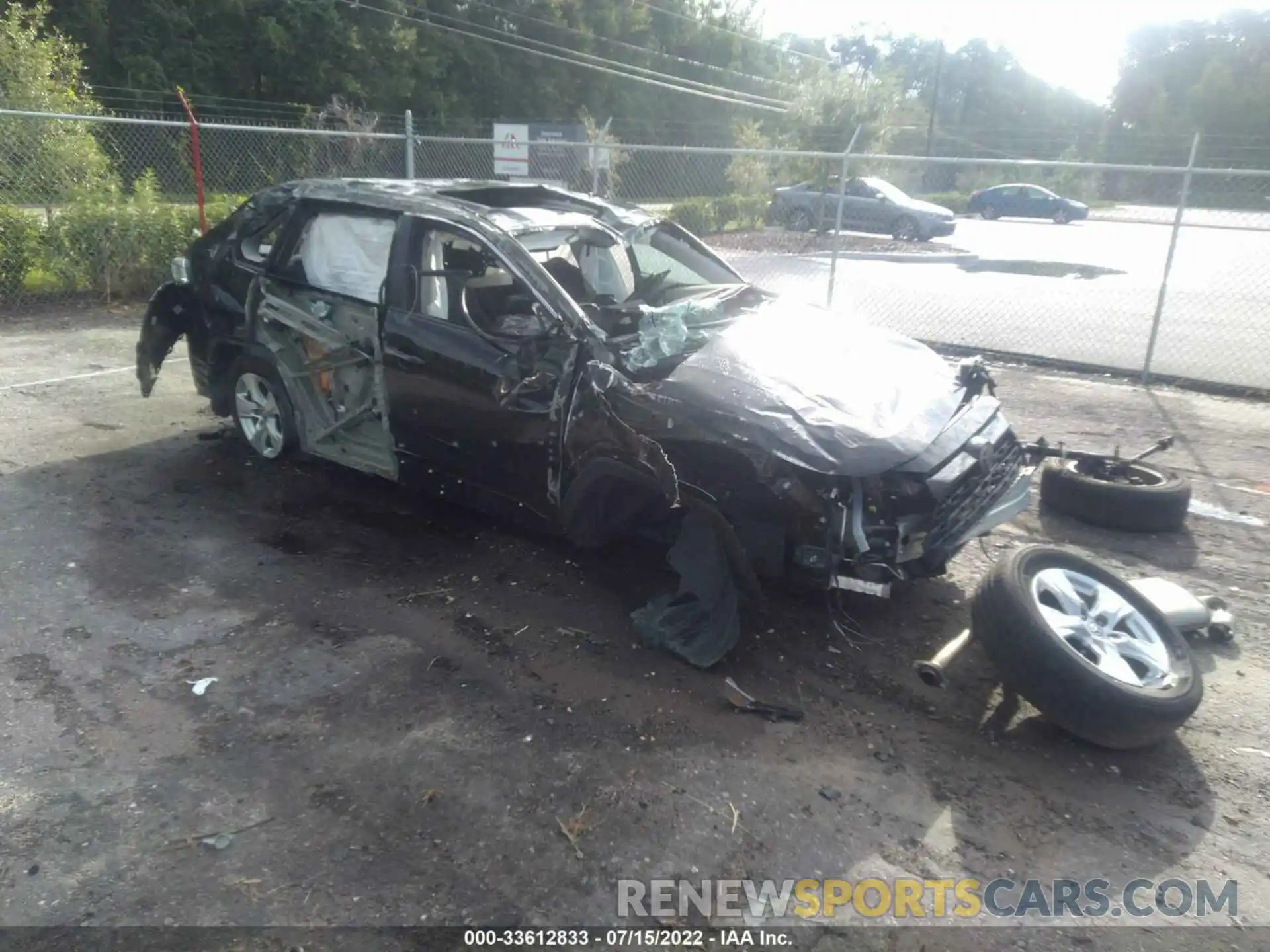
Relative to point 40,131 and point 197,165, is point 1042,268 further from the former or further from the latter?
point 40,131

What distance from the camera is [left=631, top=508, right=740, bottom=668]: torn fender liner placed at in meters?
3.94

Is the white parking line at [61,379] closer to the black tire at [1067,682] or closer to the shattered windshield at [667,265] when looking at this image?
the shattered windshield at [667,265]

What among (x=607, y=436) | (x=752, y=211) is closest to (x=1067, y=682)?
(x=607, y=436)

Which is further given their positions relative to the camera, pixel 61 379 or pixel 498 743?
pixel 61 379

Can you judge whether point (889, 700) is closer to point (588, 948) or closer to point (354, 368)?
point (588, 948)

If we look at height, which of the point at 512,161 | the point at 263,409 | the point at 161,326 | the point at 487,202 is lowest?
the point at 263,409

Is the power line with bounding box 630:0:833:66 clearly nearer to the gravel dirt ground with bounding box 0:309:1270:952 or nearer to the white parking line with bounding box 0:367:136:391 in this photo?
the white parking line with bounding box 0:367:136:391

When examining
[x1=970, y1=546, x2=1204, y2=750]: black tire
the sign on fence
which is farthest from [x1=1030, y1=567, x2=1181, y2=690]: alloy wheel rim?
the sign on fence

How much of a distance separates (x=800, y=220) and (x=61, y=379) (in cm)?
1676

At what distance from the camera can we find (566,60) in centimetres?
4081

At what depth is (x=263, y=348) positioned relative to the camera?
225 inches

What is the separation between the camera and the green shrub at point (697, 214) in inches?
769

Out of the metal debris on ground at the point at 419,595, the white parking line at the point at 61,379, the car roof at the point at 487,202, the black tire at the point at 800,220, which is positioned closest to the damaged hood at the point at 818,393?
the car roof at the point at 487,202

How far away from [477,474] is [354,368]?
1.12 metres
